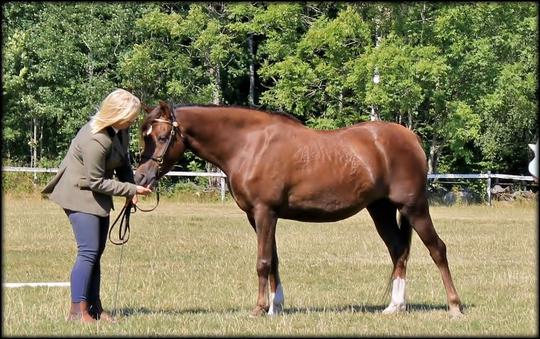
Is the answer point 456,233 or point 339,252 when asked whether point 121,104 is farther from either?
point 456,233

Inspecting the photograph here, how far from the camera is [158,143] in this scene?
333 inches

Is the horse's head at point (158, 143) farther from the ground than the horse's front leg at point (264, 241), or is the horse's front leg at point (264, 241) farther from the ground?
the horse's head at point (158, 143)

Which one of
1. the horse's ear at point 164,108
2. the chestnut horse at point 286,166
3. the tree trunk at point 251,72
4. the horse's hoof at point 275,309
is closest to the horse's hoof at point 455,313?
the chestnut horse at point 286,166

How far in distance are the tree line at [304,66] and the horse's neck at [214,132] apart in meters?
23.2

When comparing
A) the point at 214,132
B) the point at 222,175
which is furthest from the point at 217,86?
the point at 214,132

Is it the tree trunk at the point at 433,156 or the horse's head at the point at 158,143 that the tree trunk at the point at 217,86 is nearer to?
the tree trunk at the point at 433,156

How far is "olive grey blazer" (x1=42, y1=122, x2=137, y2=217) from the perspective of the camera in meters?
7.57

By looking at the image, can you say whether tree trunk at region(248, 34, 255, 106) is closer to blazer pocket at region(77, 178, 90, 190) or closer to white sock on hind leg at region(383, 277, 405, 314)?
white sock on hind leg at region(383, 277, 405, 314)

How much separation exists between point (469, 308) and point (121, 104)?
4215 millimetres

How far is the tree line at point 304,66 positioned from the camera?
1278 inches

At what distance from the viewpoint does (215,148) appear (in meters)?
8.70

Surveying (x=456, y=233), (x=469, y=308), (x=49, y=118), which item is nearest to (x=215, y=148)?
(x=469, y=308)

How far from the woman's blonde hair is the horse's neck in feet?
3.83

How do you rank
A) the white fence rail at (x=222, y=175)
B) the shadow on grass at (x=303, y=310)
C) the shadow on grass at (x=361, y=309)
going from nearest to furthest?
the shadow on grass at (x=303, y=310)
the shadow on grass at (x=361, y=309)
the white fence rail at (x=222, y=175)
